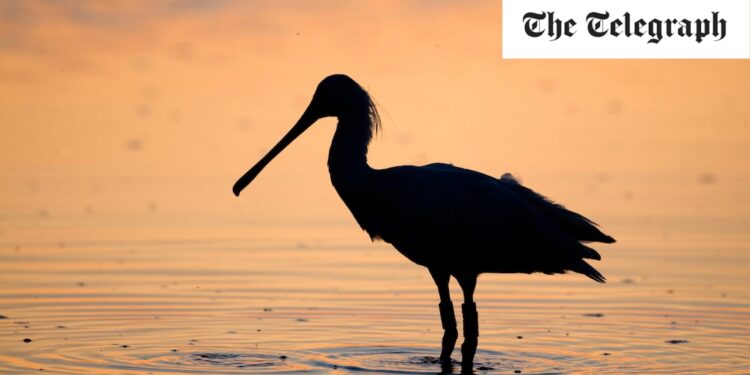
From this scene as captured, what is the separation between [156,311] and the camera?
51.9ft

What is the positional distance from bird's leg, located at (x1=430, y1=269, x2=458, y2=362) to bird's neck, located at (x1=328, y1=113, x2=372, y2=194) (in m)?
1.01

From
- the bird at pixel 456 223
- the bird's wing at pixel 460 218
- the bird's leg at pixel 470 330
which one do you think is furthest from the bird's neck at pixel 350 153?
the bird's leg at pixel 470 330

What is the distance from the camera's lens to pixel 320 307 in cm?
1606

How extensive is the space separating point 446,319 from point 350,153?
5.10 ft

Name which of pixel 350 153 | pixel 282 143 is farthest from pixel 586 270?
pixel 282 143

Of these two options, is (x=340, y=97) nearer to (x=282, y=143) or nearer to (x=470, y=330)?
(x=282, y=143)

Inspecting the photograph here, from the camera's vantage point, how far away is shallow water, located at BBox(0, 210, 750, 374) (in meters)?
13.7

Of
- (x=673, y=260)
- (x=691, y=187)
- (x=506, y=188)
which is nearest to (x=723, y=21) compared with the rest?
(x=691, y=187)

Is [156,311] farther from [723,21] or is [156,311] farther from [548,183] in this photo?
[723,21]

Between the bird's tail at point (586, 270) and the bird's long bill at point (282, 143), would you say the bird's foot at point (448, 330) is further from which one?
the bird's long bill at point (282, 143)

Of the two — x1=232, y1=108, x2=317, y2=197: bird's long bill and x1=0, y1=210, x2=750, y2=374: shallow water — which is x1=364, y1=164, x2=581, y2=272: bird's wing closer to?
x1=0, y1=210, x2=750, y2=374: shallow water

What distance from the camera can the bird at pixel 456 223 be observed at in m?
14.2

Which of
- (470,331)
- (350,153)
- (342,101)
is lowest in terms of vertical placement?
(470,331)

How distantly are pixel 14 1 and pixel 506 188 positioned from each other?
25.3 meters
